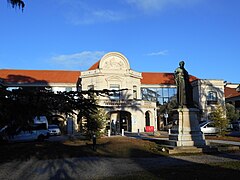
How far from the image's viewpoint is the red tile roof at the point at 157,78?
5358 cm

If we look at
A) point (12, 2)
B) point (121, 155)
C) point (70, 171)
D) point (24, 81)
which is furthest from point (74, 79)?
point (12, 2)

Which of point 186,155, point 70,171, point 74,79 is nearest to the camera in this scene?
point 70,171

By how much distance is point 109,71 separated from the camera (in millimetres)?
41719

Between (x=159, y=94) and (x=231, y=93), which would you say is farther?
(x=231, y=93)

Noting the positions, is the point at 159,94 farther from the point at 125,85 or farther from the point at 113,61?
the point at 113,61

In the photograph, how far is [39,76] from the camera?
53.2 m

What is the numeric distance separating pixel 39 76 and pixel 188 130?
4291 cm

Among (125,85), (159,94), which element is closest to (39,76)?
(125,85)

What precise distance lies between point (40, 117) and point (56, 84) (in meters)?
48.3

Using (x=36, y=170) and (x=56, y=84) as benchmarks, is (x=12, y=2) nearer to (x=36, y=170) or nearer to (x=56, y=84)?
(x=36, y=170)

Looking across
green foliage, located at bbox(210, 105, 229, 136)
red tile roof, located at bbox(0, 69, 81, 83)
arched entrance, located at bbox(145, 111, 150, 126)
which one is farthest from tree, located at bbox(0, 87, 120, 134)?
red tile roof, located at bbox(0, 69, 81, 83)

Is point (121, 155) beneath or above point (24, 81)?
beneath

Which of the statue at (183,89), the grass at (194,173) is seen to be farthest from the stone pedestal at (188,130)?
the grass at (194,173)

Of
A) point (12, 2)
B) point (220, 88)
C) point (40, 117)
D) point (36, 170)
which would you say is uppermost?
point (220, 88)
